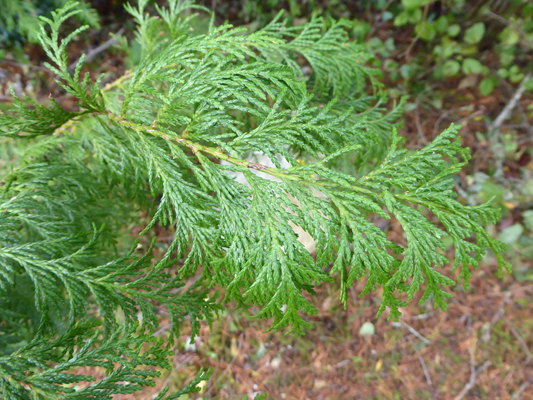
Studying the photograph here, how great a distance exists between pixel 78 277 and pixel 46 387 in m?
0.44

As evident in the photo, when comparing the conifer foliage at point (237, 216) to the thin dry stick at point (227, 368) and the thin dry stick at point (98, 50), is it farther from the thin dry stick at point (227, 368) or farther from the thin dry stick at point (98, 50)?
the thin dry stick at point (98, 50)

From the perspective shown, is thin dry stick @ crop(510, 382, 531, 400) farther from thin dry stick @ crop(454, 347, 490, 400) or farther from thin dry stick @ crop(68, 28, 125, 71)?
thin dry stick @ crop(68, 28, 125, 71)

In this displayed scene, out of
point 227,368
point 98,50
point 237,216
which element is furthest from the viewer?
point 98,50

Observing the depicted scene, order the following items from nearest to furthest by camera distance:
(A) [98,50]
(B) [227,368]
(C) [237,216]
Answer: (C) [237,216] < (B) [227,368] < (A) [98,50]

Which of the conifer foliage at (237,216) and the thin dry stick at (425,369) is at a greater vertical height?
the conifer foliage at (237,216)

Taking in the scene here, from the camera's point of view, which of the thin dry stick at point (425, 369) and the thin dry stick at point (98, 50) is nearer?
A: the thin dry stick at point (425, 369)

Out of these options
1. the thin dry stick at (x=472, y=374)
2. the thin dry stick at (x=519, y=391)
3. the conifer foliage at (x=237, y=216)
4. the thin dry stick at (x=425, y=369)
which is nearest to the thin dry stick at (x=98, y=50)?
the conifer foliage at (x=237, y=216)

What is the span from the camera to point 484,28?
10.7 ft

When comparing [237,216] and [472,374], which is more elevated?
[237,216]

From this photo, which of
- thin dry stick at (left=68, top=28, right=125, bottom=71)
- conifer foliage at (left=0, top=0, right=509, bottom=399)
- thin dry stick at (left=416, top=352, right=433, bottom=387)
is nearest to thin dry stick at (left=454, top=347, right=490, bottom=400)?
thin dry stick at (left=416, top=352, right=433, bottom=387)

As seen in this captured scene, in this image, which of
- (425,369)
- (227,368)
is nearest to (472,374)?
(425,369)

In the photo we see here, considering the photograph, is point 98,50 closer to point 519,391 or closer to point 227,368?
point 227,368

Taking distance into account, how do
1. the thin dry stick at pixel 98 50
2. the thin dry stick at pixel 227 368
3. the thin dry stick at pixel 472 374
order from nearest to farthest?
the thin dry stick at pixel 227 368
the thin dry stick at pixel 472 374
the thin dry stick at pixel 98 50

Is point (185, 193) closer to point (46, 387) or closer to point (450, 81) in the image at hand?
point (46, 387)
